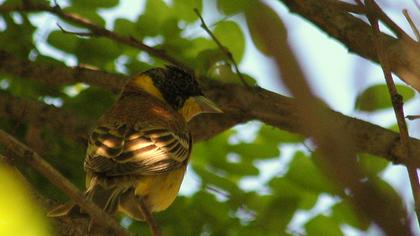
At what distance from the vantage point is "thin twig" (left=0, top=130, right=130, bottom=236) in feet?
9.41

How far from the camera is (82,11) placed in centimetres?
588

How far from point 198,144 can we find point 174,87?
2.36ft

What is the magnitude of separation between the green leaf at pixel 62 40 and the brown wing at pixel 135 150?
802mm

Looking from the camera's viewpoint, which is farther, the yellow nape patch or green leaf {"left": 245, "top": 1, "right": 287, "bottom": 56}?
the yellow nape patch

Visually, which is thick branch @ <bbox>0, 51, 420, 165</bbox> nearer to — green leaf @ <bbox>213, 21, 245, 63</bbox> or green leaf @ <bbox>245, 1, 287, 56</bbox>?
green leaf @ <bbox>213, 21, 245, 63</bbox>

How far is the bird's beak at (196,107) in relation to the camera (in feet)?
18.5

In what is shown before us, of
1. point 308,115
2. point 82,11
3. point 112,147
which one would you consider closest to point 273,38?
point 308,115

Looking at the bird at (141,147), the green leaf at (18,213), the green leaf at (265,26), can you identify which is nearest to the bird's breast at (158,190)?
the bird at (141,147)

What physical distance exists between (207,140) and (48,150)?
1.28 m

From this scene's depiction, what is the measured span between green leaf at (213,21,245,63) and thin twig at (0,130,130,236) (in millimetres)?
2846

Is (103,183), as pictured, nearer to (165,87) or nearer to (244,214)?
(244,214)

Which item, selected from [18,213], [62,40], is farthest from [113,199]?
[18,213]

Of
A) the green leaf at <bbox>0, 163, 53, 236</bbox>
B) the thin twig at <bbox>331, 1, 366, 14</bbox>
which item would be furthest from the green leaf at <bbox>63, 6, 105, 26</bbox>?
the green leaf at <bbox>0, 163, 53, 236</bbox>

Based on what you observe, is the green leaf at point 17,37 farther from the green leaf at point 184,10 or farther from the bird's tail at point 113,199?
the bird's tail at point 113,199
